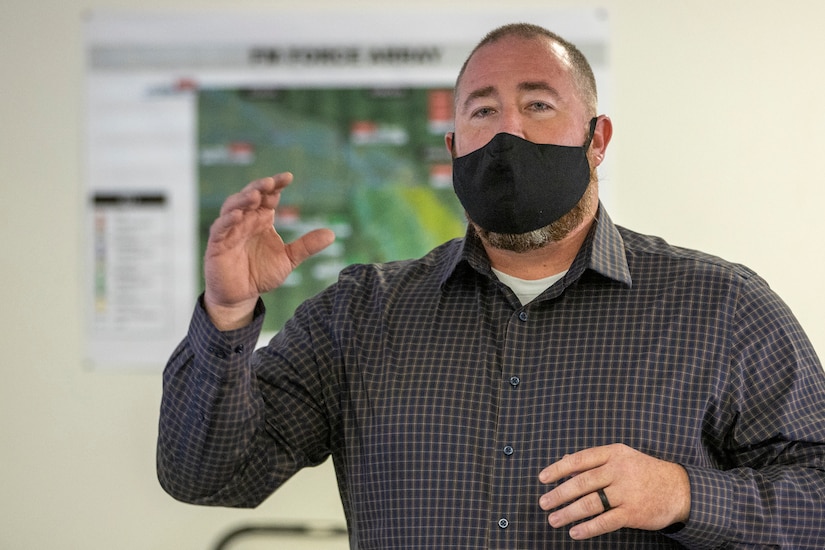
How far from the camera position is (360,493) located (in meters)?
1.53

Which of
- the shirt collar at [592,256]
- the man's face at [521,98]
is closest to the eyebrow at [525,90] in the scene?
the man's face at [521,98]

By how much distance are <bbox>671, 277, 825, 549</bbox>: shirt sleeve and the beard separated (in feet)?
1.01

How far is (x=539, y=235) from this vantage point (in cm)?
155

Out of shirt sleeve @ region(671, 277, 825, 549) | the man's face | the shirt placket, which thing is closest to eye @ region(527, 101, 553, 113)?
the man's face

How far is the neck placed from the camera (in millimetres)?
1615

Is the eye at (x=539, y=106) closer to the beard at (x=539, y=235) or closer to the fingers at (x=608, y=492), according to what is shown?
the beard at (x=539, y=235)

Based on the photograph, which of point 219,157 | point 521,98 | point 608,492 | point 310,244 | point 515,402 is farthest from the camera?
point 219,157

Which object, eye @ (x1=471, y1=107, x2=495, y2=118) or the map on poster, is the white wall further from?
eye @ (x1=471, y1=107, x2=495, y2=118)

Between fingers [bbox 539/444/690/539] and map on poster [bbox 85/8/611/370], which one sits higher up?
map on poster [bbox 85/8/611/370]

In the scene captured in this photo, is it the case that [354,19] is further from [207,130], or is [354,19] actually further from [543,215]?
[543,215]

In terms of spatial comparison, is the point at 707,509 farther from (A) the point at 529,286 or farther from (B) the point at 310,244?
(B) the point at 310,244

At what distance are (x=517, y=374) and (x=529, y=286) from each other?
0.61ft

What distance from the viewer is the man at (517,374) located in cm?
135

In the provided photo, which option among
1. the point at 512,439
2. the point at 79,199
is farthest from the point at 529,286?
the point at 79,199
